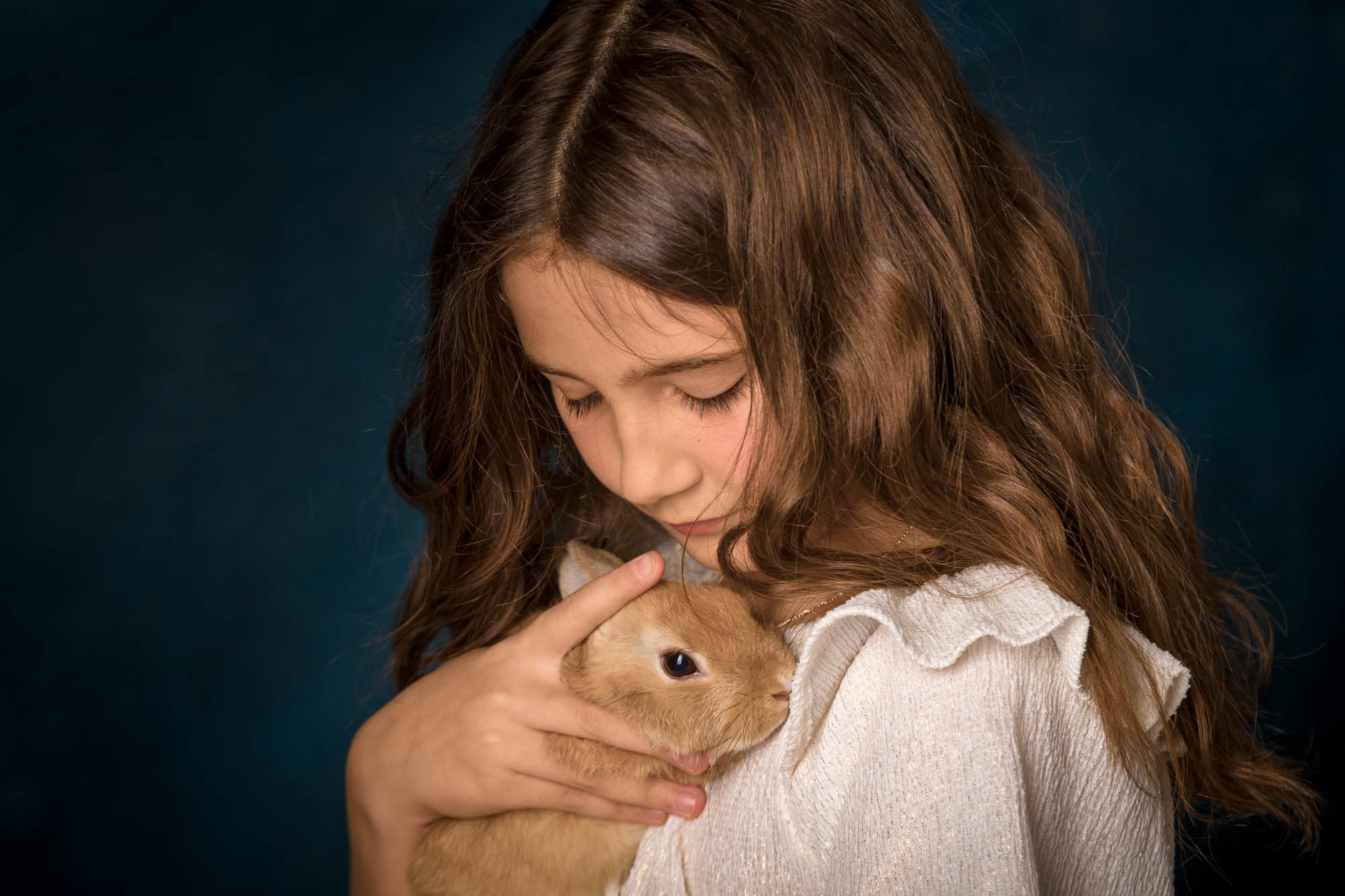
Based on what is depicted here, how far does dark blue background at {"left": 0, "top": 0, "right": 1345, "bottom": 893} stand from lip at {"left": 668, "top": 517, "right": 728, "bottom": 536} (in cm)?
85

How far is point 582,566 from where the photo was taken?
1.24 meters

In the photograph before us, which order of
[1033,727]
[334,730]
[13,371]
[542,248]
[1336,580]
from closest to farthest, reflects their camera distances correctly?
[1033,727], [542,248], [13,371], [1336,580], [334,730]

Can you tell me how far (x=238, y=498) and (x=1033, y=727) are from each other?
61.7 inches

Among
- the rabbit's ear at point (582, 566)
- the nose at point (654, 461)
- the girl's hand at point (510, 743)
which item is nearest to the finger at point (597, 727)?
the girl's hand at point (510, 743)

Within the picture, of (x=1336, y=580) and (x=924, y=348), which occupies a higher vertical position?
(x=924, y=348)

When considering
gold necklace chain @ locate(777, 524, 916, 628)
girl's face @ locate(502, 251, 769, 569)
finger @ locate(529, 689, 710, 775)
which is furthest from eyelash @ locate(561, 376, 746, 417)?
finger @ locate(529, 689, 710, 775)

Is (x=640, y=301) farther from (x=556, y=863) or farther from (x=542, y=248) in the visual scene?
(x=556, y=863)

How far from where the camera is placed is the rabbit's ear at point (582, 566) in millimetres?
1236

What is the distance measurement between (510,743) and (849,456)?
1.61ft

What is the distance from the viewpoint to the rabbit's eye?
3.50ft

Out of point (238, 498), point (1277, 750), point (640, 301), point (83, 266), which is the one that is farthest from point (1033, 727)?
point (83, 266)

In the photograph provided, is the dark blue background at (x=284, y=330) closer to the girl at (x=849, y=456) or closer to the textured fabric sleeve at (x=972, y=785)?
the girl at (x=849, y=456)

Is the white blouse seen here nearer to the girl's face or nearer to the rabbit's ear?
the girl's face

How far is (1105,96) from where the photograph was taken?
188cm
